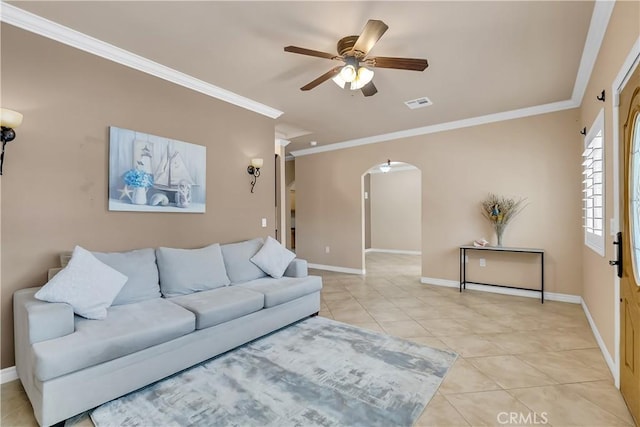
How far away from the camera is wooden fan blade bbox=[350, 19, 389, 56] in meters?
2.08

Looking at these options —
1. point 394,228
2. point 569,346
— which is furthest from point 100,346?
point 394,228

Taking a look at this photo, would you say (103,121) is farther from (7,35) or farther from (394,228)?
(394,228)

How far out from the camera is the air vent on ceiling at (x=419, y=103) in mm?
4055

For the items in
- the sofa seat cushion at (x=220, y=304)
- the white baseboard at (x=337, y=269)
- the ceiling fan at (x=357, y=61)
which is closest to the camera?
the ceiling fan at (x=357, y=61)

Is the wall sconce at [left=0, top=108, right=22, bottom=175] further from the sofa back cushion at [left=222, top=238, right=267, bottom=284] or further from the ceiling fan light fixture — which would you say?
the ceiling fan light fixture

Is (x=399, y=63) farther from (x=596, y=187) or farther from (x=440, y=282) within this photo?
(x=440, y=282)

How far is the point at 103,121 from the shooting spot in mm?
2875

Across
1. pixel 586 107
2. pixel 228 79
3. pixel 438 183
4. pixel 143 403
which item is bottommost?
pixel 143 403

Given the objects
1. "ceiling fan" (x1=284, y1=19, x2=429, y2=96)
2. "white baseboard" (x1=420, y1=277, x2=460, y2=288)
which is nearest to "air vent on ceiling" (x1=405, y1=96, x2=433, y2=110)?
"ceiling fan" (x1=284, y1=19, x2=429, y2=96)

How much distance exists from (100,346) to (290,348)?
1.49 m

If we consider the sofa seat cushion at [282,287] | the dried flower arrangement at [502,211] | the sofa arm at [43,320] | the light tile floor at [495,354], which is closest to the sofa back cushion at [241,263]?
the sofa seat cushion at [282,287]

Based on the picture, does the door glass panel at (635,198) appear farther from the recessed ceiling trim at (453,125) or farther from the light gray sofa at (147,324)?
the recessed ceiling trim at (453,125)

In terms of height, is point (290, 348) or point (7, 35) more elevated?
point (7, 35)

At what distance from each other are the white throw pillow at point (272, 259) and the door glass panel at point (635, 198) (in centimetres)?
298
